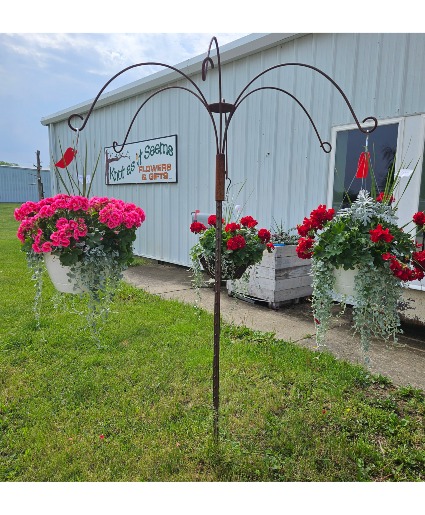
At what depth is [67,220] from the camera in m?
1.82

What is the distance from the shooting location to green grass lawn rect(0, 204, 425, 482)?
1.83 metres

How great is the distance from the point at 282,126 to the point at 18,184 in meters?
25.6

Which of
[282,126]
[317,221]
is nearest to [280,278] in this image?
[282,126]

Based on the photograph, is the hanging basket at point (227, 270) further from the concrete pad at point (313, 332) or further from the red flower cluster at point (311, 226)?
the red flower cluster at point (311, 226)

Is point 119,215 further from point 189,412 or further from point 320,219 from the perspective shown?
point 189,412

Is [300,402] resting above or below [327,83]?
below

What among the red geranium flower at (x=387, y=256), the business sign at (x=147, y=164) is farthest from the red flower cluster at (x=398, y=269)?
the business sign at (x=147, y=164)

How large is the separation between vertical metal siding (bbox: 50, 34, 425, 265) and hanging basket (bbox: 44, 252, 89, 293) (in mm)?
3046

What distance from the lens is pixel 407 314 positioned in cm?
361

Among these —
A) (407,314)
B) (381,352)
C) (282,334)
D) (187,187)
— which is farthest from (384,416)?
(187,187)

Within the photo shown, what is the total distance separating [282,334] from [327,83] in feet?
8.68

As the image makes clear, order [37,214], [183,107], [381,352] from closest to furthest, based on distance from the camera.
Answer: [37,214]
[381,352]
[183,107]

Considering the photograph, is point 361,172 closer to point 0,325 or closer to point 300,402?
point 300,402

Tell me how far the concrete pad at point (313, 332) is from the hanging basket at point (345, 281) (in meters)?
0.81
